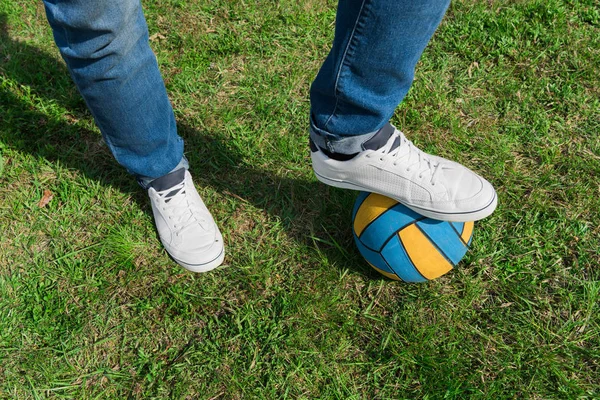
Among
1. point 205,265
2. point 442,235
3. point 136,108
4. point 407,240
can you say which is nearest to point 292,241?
point 205,265

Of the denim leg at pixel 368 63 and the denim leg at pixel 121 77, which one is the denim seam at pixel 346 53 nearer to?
the denim leg at pixel 368 63

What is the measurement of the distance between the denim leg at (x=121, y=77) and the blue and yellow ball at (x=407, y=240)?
103 cm

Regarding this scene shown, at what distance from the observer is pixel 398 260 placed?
235cm

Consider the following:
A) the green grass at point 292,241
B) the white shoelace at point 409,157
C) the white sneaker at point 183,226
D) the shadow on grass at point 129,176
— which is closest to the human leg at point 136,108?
the white sneaker at point 183,226

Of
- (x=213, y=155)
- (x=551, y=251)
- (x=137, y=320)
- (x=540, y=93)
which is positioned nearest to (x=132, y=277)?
(x=137, y=320)

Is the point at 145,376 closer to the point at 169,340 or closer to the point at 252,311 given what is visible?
the point at 169,340

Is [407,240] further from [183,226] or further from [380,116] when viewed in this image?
[183,226]

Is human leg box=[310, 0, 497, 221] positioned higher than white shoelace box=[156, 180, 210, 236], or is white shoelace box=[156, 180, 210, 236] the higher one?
human leg box=[310, 0, 497, 221]

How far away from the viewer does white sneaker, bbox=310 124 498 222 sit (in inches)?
85.0

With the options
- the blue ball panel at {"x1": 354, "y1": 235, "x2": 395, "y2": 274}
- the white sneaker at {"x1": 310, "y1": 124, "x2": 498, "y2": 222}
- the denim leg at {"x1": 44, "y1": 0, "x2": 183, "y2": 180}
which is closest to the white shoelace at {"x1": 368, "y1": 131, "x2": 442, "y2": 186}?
the white sneaker at {"x1": 310, "y1": 124, "x2": 498, "y2": 222}

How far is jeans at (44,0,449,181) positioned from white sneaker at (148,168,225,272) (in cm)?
41

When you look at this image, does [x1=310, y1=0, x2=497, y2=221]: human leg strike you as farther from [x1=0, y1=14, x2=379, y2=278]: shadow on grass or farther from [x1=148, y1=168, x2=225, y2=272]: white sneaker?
[x1=148, y1=168, x2=225, y2=272]: white sneaker

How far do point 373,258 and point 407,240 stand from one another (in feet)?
0.67

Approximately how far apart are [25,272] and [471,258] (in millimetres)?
2352
